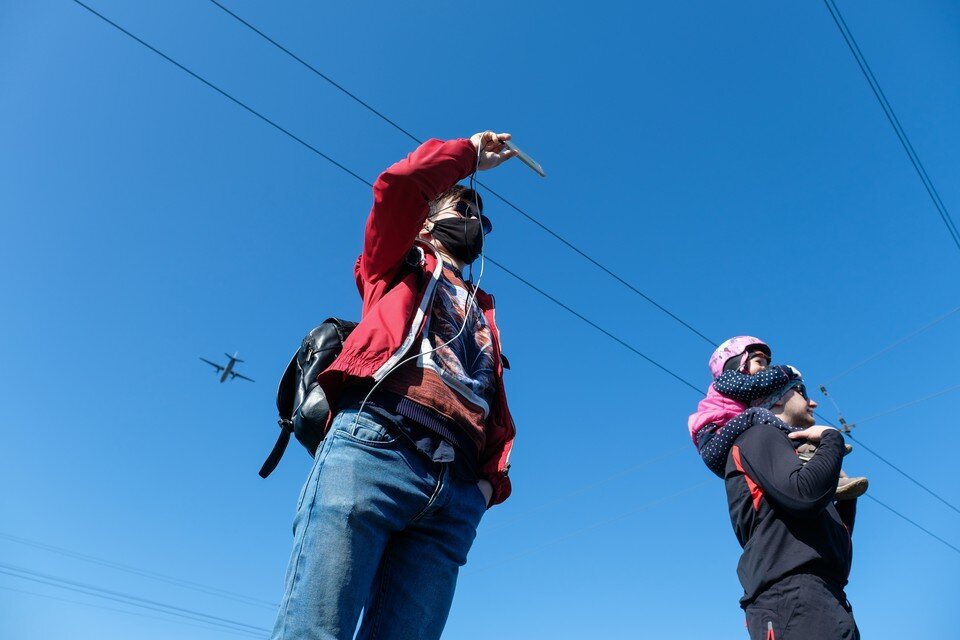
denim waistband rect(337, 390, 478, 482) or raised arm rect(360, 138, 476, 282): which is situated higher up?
raised arm rect(360, 138, 476, 282)

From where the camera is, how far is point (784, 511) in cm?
222

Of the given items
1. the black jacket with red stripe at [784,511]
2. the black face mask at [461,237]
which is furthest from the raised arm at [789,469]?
the black face mask at [461,237]

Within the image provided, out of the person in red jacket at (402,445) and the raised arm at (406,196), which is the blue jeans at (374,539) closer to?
the person in red jacket at (402,445)

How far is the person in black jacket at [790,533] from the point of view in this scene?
2.06 meters

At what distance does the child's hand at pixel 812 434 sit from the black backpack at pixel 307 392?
63.2 inches

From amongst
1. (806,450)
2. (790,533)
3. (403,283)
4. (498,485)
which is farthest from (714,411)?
(403,283)

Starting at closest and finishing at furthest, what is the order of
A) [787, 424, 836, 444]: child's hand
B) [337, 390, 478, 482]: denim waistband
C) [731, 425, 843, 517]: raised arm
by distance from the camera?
[337, 390, 478, 482]: denim waistband < [731, 425, 843, 517]: raised arm < [787, 424, 836, 444]: child's hand

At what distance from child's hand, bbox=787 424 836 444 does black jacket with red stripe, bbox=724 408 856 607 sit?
3cm

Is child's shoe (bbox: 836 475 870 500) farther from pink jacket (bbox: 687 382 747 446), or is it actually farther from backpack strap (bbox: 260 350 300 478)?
backpack strap (bbox: 260 350 300 478)

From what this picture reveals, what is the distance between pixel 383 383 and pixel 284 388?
1.92 ft

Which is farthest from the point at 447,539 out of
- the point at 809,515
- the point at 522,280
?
the point at 522,280

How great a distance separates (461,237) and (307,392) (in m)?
0.79

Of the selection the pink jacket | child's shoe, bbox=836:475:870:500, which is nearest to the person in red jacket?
the pink jacket

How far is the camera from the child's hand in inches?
93.3
